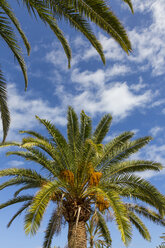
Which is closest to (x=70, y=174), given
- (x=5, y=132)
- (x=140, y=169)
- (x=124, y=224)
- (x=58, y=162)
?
(x=58, y=162)

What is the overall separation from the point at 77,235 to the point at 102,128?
17.3 ft

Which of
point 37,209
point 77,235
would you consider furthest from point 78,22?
point 77,235

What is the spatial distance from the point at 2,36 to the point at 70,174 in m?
7.06

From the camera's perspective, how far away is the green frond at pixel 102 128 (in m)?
13.7

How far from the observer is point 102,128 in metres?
13.8

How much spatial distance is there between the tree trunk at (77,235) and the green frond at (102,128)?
418 cm

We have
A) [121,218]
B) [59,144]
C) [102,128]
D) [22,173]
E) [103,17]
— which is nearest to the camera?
[103,17]

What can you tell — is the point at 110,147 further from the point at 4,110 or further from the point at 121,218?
the point at 4,110

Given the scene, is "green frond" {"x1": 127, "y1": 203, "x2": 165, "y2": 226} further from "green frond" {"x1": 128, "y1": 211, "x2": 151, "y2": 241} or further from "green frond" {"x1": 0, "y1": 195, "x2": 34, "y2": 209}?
"green frond" {"x1": 0, "y1": 195, "x2": 34, "y2": 209}

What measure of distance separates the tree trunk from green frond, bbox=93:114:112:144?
418 centimetres

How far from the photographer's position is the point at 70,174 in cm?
1178

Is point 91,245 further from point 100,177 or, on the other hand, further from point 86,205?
point 100,177

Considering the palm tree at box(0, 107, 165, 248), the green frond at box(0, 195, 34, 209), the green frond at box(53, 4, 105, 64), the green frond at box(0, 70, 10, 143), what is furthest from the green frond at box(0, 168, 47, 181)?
the green frond at box(53, 4, 105, 64)

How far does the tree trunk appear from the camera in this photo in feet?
35.6
